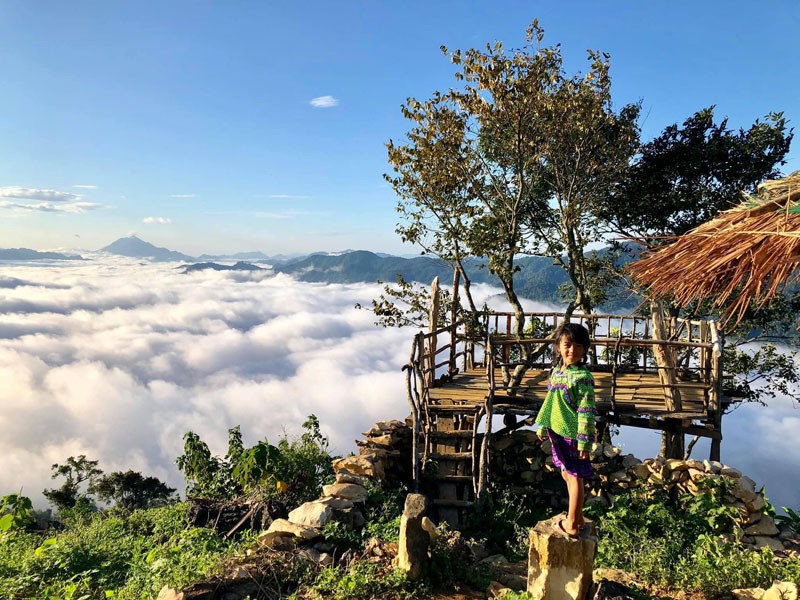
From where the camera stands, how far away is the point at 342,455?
34.6ft

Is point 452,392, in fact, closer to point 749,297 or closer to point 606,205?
point 749,297

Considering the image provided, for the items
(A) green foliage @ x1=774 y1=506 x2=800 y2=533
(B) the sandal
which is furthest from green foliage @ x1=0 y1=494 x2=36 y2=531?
(A) green foliage @ x1=774 y1=506 x2=800 y2=533

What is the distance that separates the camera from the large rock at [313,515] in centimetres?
654

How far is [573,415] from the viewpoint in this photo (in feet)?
15.0

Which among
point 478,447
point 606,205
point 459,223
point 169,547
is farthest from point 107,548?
point 606,205

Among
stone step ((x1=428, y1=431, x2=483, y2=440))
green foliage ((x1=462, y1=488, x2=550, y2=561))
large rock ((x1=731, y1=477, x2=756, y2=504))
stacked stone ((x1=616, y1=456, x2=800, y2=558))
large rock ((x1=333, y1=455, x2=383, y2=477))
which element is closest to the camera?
stacked stone ((x1=616, y1=456, x2=800, y2=558))

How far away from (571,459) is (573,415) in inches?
15.2

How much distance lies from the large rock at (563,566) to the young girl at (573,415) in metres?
0.11

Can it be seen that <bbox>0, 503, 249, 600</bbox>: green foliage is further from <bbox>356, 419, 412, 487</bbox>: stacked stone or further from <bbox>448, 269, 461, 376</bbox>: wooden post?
<bbox>448, 269, 461, 376</bbox>: wooden post

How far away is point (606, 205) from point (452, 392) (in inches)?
338

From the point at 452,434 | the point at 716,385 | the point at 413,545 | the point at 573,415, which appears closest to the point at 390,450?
the point at 452,434

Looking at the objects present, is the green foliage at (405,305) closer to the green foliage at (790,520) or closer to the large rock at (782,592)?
the green foliage at (790,520)

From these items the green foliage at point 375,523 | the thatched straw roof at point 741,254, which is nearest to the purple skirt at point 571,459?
the thatched straw roof at point 741,254

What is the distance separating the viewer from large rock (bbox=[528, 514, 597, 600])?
452cm
